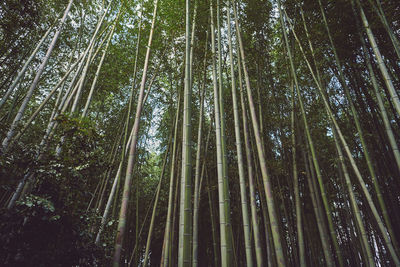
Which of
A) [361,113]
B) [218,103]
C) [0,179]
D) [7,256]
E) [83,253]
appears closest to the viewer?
[7,256]

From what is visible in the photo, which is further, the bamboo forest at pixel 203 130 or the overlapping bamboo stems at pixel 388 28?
the overlapping bamboo stems at pixel 388 28

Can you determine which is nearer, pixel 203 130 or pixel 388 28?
pixel 388 28

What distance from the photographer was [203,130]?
14.7 feet

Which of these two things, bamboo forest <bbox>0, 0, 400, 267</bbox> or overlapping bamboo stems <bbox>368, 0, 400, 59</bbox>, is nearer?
bamboo forest <bbox>0, 0, 400, 267</bbox>

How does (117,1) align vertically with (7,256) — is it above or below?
above

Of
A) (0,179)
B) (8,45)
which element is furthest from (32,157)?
(8,45)

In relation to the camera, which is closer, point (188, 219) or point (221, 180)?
point (188, 219)

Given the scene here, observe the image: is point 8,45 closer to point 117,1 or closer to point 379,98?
point 117,1

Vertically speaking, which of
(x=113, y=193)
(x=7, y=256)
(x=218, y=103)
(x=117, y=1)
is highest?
(x=117, y=1)

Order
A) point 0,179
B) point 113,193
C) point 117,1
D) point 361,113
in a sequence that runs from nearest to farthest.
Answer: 1. point 0,179
2. point 113,193
3. point 361,113
4. point 117,1

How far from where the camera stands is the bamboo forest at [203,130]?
6.35 feet

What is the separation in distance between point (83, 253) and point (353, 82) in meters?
4.64

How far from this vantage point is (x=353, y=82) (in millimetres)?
3865

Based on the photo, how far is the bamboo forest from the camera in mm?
1936
